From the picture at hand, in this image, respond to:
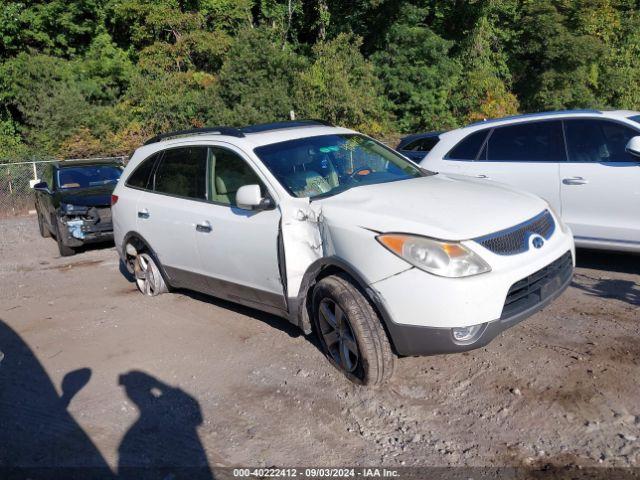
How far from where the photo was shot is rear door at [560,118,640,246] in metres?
6.12

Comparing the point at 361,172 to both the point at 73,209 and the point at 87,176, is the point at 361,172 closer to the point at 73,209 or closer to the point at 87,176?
the point at 73,209

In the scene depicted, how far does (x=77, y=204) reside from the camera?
1030 cm

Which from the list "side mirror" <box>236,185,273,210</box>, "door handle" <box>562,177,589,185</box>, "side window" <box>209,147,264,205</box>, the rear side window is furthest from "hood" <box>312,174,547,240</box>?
the rear side window

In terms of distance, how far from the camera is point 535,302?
14.0ft

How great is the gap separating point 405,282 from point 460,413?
0.90 metres

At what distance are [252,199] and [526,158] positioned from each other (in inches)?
139

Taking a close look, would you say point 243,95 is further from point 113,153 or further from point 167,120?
point 113,153

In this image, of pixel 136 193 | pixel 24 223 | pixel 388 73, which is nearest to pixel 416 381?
pixel 136 193

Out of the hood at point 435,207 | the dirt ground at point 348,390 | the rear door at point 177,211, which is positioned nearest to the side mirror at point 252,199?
the hood at point 435,207

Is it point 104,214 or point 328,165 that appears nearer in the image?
point 328,165

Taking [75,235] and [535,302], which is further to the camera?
[75,235]

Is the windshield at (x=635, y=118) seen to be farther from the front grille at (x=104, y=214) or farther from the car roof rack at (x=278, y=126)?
the front grille at (x=104, y=214)

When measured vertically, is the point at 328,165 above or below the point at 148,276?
above

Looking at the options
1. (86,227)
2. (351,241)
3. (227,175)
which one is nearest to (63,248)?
(86,227)
